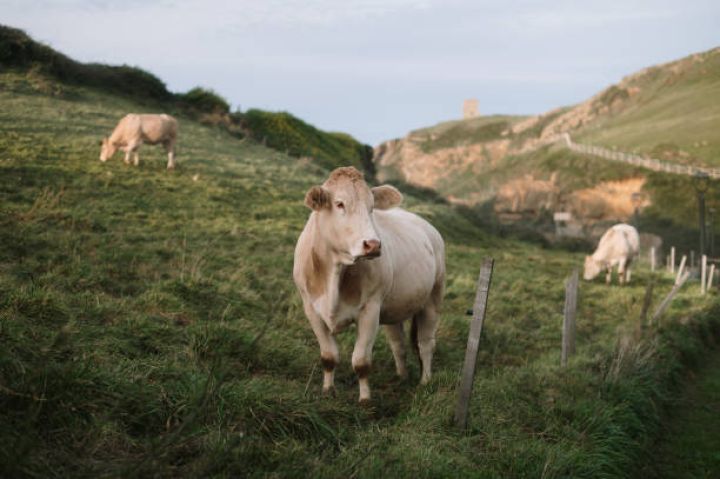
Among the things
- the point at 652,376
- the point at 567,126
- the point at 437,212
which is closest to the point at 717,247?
the point at 437,212

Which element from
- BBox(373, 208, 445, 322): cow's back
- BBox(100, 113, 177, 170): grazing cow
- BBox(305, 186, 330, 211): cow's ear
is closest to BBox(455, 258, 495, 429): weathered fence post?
BBox(373, 208, 445, 322): cow's back

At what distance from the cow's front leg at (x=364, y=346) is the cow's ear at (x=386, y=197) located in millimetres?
1042

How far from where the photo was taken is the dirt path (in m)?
6.66

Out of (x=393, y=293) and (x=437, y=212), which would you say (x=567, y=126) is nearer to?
(x=437, y=212)

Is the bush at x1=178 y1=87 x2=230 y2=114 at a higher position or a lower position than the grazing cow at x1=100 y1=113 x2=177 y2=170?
higher

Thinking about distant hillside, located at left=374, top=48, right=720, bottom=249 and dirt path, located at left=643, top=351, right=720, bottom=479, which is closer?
dirt path, located at left=643, top=351, right=720, bottom=479

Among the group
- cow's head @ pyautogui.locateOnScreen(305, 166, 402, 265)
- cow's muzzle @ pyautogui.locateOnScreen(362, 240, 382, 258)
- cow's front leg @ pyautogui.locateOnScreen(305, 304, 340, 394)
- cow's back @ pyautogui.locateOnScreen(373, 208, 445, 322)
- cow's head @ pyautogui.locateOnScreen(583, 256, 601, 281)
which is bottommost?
cow's head @ pyautogui.locateOnScreen(583, 256, 601, 281)

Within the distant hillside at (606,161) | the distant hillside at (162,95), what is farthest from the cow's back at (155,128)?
the distant hillside at (606,161)

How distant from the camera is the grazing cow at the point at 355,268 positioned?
602 centimetres

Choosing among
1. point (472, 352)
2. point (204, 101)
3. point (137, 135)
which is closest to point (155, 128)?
point (137, 135)

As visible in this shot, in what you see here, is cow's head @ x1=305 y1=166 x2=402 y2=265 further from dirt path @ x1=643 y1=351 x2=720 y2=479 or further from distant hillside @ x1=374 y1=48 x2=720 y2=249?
distant hillside @ x1=374 y1=48 x2=720 y2=249

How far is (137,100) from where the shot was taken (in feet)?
118

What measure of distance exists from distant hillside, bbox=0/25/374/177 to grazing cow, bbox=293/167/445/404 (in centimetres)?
2607

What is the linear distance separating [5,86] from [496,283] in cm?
2178
